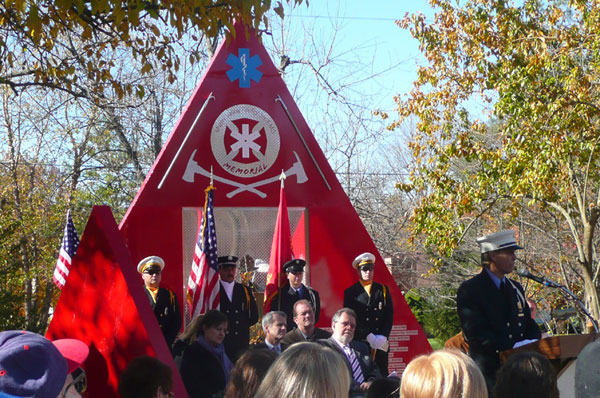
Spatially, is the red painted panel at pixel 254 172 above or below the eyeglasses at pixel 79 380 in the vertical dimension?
above

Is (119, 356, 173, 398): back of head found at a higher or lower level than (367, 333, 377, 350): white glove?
lower

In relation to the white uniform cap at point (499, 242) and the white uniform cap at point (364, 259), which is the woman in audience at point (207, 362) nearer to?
the white uniform cap at point (499, 242)

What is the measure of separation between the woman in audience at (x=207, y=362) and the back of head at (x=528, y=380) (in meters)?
2.81

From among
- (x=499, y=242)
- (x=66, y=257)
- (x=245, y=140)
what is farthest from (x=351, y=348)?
(x=66, y=257)

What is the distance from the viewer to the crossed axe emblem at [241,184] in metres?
9.32

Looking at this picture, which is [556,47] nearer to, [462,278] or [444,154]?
[444,154]

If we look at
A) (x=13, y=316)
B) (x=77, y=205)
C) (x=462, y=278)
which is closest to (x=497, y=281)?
(x=13, y=316)

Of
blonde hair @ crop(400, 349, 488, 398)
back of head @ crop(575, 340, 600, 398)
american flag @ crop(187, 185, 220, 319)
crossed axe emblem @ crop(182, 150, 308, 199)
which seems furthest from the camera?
crossed axe emblem @ crop(182, 150, 308, 199)

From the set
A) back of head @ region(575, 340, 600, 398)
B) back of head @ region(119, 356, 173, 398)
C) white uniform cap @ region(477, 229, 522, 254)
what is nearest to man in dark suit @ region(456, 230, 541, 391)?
white uniform cap @ region(477, 229, 522, 254)

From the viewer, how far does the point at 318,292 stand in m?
9.45

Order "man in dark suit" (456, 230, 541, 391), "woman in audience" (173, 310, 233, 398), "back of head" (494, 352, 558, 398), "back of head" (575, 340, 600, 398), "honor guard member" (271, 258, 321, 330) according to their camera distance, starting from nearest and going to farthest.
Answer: "back of head" (575, 340, 600, 398) → "back of head" (494, 352, 558, 398) → "man in dark suit" (456, 230, 541, 391) → "woman in audience" (173, 310, 233, 398) → "honor guard member" (271, 258, 321, 330)

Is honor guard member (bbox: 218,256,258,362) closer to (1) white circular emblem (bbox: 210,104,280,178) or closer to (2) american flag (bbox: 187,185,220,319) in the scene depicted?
(2) american flag (bbox: 187,185,220,319)

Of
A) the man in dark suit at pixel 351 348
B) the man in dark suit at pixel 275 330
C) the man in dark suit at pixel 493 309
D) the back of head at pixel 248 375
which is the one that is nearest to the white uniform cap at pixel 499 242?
the man in dark suit at pixel 493 309

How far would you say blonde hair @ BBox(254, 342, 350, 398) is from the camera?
8.13 feet
